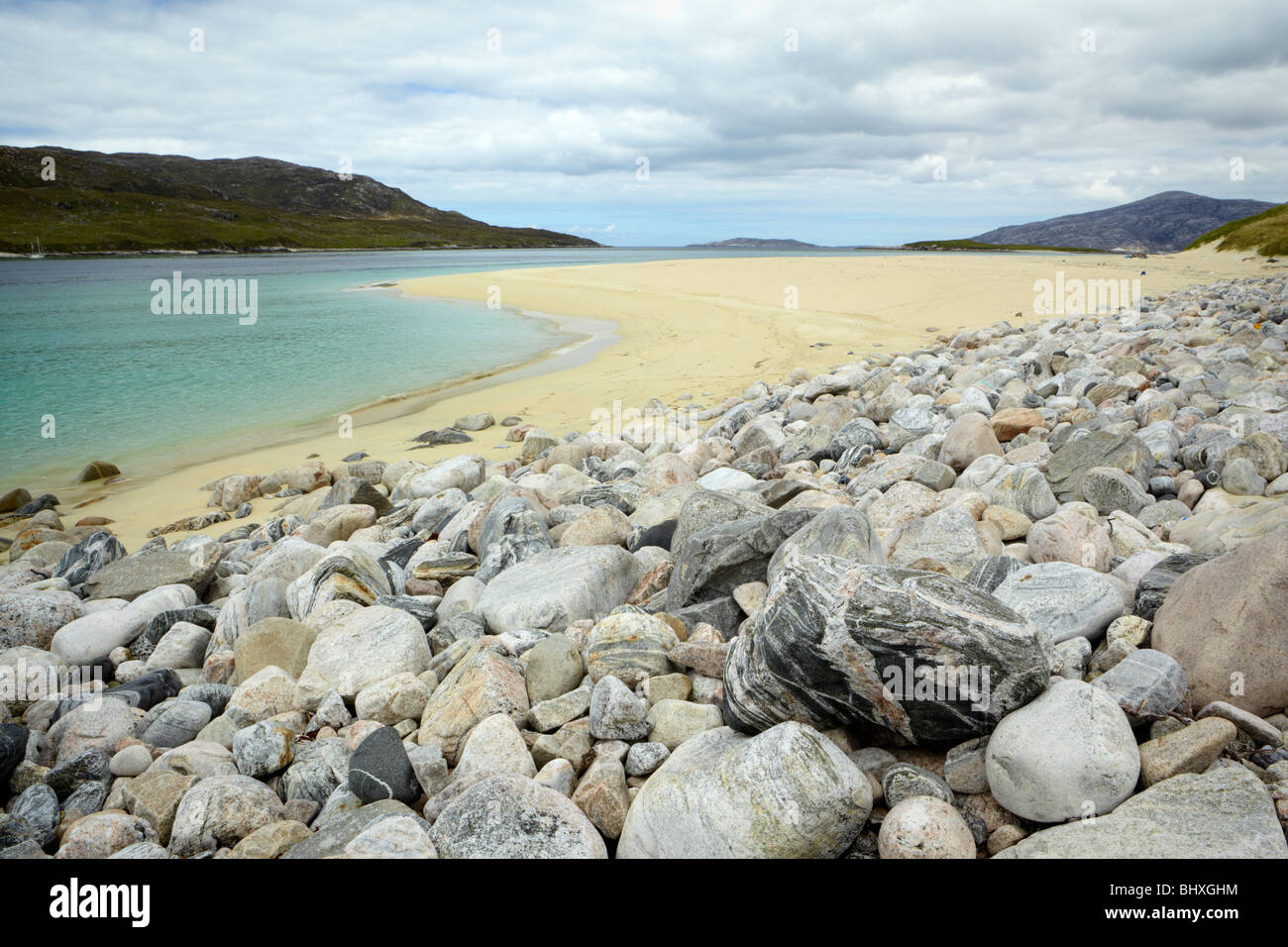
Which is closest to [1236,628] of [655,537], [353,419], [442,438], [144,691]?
[655,537]

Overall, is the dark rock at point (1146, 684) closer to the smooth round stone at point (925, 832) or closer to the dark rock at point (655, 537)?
the smooth round stone at point (925, 832)

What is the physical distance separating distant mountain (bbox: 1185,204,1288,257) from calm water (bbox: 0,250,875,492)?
1270 inches

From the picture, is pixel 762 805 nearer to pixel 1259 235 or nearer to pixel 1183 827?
pixel 1183 827

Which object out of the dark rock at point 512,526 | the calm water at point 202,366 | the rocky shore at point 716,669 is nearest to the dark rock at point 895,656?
the rocky shore at point 716,669

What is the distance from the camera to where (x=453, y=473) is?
318 inches

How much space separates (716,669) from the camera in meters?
3.47

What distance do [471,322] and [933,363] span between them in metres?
17.9

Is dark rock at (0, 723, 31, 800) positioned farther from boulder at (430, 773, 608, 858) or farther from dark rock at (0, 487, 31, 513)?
dark rock at (0, 487, 31, 513)

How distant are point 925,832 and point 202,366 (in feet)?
67.9

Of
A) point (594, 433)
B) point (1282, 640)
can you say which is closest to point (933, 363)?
point (594, 433)

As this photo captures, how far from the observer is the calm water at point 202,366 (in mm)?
12367

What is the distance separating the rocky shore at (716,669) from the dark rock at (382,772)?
2 centimetres

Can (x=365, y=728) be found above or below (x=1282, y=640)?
below
